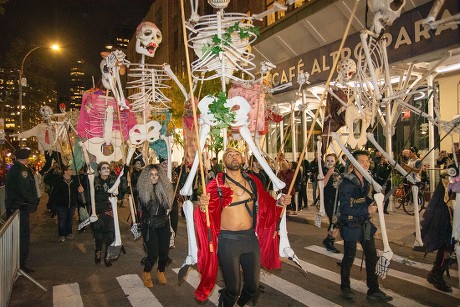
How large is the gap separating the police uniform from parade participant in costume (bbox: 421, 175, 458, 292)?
3.35 feet

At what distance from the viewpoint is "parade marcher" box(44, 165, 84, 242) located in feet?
33.6

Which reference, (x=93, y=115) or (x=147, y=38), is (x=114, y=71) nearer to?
(x=147, y=38)

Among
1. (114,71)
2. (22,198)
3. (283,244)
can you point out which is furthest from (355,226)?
(22,198)

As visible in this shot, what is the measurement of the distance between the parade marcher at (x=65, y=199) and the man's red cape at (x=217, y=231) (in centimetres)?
672

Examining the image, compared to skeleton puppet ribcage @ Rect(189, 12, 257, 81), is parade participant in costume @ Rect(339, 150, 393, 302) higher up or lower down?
lower down

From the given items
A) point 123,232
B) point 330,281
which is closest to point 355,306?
point 330,281

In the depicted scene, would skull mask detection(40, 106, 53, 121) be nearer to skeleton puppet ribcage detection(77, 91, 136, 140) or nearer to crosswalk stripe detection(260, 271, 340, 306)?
skeleton puppet ribcage detection(77, 91, 136, 140)

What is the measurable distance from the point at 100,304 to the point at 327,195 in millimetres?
5082

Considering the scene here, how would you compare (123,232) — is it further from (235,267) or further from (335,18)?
(335,18)

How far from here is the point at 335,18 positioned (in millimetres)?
15836

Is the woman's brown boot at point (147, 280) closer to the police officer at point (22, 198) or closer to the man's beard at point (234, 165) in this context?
the police officer at point (22, 198)

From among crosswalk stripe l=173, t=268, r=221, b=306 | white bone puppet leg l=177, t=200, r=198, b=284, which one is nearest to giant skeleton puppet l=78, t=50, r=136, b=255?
crosswalk stripe l=173, t=268, r=221, b=306

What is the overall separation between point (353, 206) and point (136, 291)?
3601 mm

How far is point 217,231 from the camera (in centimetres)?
455
